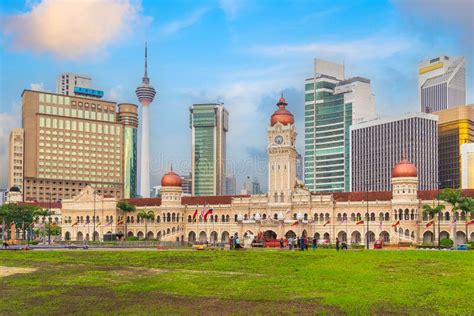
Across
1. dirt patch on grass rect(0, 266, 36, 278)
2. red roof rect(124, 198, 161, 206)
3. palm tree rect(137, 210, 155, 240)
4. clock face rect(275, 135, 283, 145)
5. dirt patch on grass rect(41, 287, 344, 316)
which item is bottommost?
dirt patch on grass rect(0, 266, 36, 278)

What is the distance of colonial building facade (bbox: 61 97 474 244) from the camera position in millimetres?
118688

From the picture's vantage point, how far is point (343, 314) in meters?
30.1

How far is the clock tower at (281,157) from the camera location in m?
132

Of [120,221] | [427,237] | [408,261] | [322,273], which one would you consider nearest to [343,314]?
[322,273]

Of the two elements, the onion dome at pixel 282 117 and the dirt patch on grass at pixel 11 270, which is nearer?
the dirt patch on grass at pixel 11 270

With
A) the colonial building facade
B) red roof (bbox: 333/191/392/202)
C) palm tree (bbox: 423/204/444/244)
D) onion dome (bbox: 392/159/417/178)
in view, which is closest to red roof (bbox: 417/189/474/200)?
the colonial building facade

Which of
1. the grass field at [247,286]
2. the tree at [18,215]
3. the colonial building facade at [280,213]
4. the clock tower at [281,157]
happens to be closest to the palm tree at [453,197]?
the colonial building facade at [280,213]

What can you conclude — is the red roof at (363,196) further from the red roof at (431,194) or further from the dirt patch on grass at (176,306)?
the dirt patch on grass at (176,306)

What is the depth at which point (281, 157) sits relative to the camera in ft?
436

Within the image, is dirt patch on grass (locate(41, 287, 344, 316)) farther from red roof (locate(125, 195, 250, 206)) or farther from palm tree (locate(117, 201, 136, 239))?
palm tree (locate(117, 201, 136, 239))

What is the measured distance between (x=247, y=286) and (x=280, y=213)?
91.4 m

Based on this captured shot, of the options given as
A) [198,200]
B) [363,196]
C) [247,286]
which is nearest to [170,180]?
[198,200]

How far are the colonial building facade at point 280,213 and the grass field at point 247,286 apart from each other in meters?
54.8

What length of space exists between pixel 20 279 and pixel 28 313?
40.8 feet
